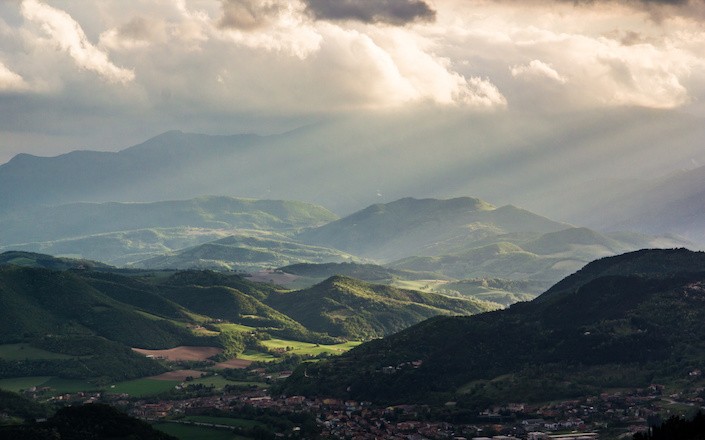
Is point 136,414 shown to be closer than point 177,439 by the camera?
No

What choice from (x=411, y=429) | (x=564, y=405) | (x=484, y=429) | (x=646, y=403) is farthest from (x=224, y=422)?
(x=646, y=403)

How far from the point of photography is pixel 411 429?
571 ft

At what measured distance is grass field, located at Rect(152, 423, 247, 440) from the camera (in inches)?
6811

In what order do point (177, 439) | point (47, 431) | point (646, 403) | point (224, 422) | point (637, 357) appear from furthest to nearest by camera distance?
point (637, 357) < point (224, 422) < point (646, 403) < point (177, 439) < point (47, 431)

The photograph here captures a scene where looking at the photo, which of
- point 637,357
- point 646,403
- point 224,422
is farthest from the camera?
point 637,357

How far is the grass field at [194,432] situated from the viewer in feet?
568

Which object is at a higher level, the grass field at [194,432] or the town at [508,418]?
the town at [508,418]

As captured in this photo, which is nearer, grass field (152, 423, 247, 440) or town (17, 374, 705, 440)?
town (17, 374, 705, 440)

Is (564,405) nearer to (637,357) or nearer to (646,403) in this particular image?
(646,403)

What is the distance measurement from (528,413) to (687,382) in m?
28.6

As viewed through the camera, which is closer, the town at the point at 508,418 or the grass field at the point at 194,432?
the town at the point at 508,418

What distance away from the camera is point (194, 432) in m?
178

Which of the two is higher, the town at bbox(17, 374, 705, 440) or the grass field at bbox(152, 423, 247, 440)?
the town at bbox(17, 374, 705, 440)

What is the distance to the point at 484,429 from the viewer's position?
171 metres
